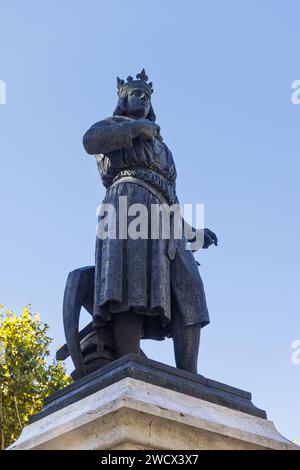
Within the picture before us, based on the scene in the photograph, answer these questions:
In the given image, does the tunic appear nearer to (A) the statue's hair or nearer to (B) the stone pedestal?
(A) the statue's hair

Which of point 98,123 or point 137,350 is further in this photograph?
point 98,123

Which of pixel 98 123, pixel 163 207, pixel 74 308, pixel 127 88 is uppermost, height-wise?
pixel 127 88

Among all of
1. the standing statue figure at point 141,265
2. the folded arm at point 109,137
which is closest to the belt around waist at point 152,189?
the standing statue figure at point 141,265

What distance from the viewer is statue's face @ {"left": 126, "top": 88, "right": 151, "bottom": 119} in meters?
6.76

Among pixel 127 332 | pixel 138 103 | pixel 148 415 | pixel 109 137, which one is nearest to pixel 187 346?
pixel 127 332

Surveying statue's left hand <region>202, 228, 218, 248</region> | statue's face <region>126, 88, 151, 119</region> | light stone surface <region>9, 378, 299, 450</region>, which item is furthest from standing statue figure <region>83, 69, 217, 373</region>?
light stone surface <region>9, 378, 299, 450</region>

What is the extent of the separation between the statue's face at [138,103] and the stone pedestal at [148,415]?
262 cm

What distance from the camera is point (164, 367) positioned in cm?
513

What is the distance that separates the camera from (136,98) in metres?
6.80

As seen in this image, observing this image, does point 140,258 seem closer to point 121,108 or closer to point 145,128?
point 145,128

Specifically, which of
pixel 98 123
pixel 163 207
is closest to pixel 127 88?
pixel 98 123

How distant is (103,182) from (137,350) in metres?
1.70

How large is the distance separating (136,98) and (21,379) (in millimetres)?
12893
